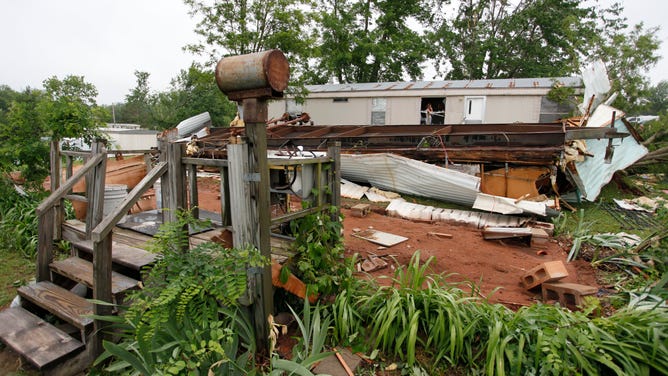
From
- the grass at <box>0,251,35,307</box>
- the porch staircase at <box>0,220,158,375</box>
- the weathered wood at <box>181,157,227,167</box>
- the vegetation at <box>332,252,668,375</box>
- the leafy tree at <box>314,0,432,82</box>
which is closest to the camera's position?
the vegetation at <box>332,252,668,375</box>

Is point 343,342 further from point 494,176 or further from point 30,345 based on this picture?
point 494,176

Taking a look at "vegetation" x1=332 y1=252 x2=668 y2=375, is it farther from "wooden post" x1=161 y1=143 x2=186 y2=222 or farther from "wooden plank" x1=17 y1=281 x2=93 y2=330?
"wooden plank" x1=17 y1=281 x2=93 y2=330

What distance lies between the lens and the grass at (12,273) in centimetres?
366

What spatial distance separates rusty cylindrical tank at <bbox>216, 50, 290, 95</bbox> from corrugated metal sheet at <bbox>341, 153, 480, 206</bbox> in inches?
227

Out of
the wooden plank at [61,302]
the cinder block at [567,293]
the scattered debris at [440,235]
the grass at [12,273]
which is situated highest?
the wooden plank at [61,302]

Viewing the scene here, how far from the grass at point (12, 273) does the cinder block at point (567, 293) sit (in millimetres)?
5443

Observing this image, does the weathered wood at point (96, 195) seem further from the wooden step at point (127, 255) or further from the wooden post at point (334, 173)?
the wooden post at point (334, 173)

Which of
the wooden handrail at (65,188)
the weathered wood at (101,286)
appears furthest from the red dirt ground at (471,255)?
the wooden handrail at (65,188)

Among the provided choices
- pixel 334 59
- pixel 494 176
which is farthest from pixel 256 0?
pixel 494 176

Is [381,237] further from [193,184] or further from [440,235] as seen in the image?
[193,184]

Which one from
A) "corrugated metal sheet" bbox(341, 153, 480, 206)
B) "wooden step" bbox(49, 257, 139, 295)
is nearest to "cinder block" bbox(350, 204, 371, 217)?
"corrugated metal sheet" bbox(341, 153, 480, 206)

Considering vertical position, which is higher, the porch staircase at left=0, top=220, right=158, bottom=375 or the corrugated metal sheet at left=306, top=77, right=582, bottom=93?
the corrugated metal sheet at left=306, top=77, right=582, bottom=93

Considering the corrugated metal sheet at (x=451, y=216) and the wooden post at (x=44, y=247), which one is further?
the corrugated metal sheet at (x=451, y=216)

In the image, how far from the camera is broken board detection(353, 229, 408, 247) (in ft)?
16.8
